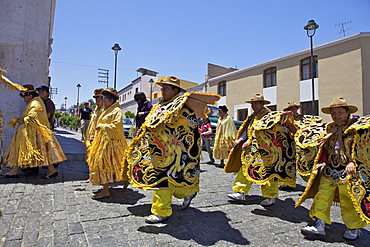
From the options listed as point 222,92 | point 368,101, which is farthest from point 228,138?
point 222,92

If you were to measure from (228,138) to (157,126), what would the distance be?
15.9ft

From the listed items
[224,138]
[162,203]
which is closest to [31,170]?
[162,203]

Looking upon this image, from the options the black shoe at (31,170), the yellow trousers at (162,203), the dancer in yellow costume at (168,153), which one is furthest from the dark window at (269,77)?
the yellow trousers at (162,203)

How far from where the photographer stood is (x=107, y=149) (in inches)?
157

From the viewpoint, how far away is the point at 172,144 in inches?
127

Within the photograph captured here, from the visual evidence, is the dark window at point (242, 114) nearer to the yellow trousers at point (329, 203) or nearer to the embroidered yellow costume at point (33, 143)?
the embroidered yellow costume at point (33, 143)

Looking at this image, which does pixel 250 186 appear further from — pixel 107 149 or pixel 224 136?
pixel 224 136

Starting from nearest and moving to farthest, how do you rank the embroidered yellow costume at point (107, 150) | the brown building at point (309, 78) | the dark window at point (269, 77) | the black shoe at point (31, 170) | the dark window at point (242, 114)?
the embroidered yellow costume at point (107, 150)
the black shoe at point (31, 170)
the brown building at point (309, 78)
the dark window at point (269, 77)
the dark window at point (242, 114)

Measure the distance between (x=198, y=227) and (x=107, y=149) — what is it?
1.87 m

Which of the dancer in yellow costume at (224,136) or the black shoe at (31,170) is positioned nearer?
the black shoe at (31,170)

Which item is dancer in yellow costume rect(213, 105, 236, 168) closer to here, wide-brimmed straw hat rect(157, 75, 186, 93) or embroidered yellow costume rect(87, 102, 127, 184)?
embroidered yellow costume rect(87, 102, 127, 184)

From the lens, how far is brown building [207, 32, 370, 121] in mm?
14758

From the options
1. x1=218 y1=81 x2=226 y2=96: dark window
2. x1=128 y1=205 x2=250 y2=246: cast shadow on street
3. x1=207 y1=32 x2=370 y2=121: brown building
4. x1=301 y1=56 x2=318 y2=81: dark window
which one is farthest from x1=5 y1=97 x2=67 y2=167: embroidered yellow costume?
x1=218 y1=81 x2=226 y2=96: dark window

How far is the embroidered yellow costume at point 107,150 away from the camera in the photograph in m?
3.91
